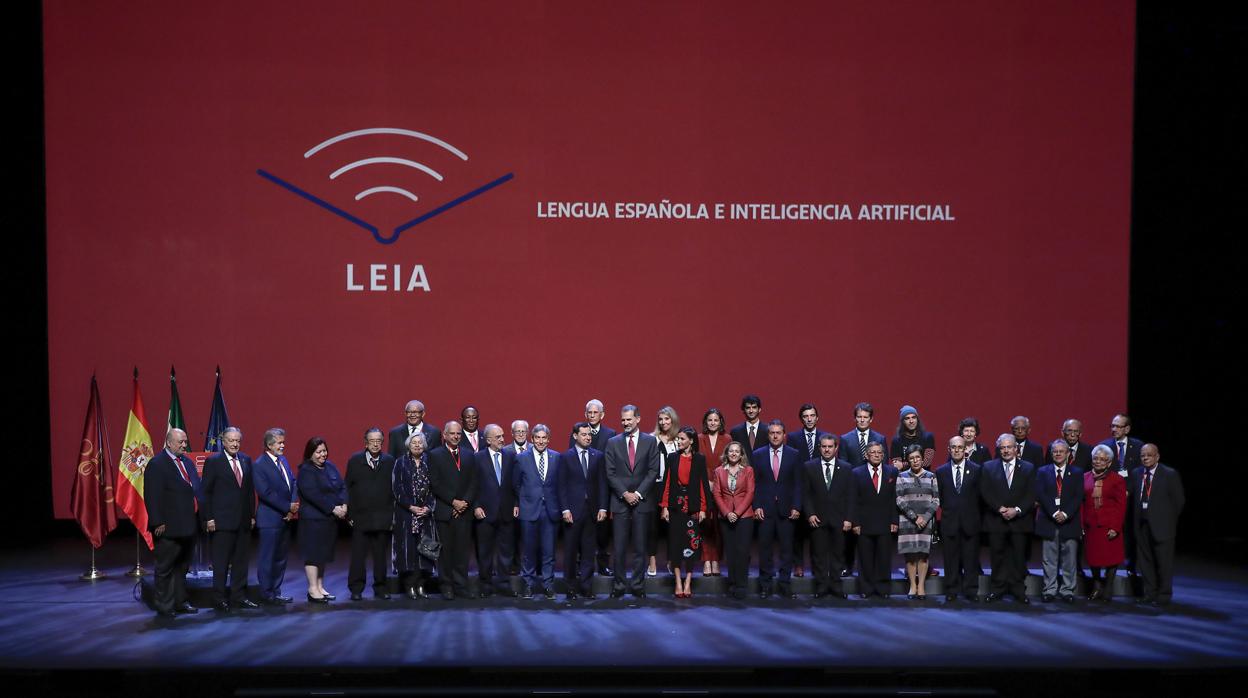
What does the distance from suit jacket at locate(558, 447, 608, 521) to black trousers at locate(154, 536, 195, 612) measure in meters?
2.74

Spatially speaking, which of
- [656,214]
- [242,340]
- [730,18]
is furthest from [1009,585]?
[242,340]

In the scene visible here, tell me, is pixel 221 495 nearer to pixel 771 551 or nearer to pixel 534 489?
pixel 534 489

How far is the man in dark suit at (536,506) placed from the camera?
8.63m

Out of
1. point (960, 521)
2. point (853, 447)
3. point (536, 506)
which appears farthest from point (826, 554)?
point (536, 506)

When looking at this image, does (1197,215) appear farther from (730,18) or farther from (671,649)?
(671,649)

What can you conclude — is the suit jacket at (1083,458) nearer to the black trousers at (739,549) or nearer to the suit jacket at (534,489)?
the black trousers at (739,549)

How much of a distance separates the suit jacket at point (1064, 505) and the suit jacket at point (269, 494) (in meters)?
5.69

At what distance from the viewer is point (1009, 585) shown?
8.52 meters

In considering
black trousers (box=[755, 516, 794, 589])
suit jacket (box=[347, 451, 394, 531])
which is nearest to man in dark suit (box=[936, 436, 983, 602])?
black trousers (box=[755, 516, 794, 589])

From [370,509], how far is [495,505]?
0.94m

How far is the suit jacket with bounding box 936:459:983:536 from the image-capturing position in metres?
8.52

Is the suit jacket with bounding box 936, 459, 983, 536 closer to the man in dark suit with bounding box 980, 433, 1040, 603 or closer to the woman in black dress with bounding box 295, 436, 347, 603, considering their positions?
the man in dark suit with bounding box 980, 433, 1040, 603

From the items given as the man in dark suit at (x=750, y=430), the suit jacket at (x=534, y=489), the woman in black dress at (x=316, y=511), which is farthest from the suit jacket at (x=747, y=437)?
the woman in black dress at (x=316, y=511)

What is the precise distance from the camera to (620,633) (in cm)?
738
